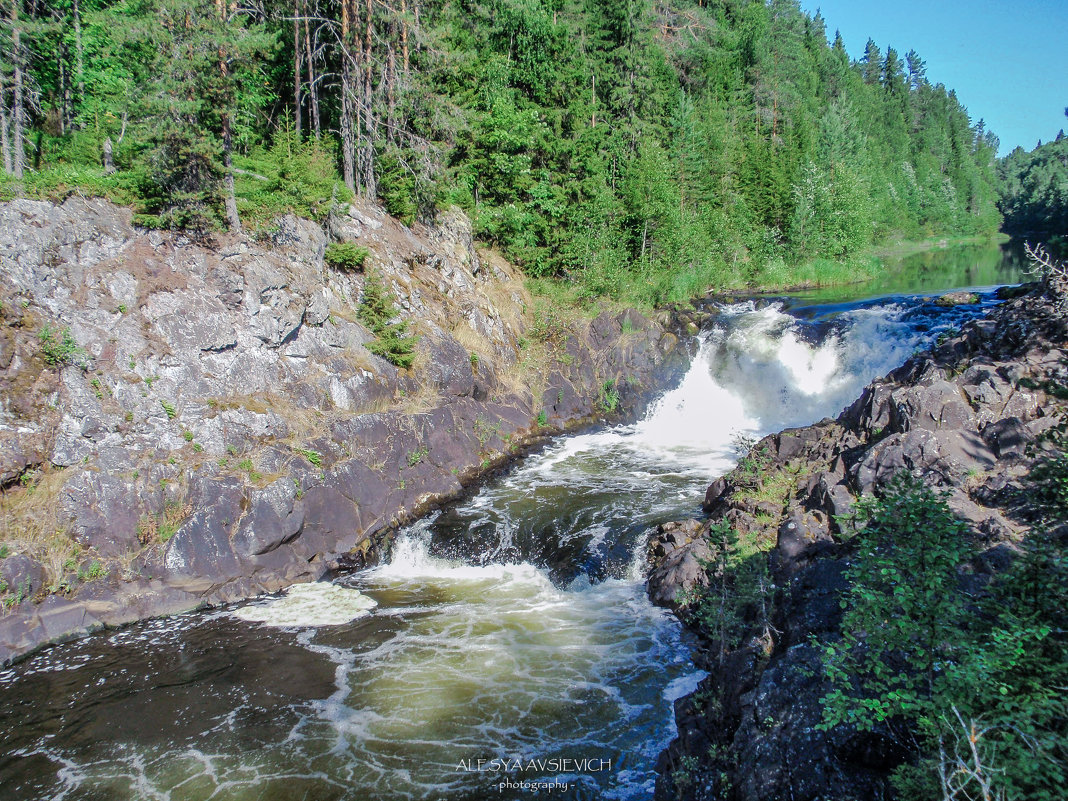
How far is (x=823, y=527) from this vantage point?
820cm

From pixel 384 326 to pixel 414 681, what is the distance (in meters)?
9.22

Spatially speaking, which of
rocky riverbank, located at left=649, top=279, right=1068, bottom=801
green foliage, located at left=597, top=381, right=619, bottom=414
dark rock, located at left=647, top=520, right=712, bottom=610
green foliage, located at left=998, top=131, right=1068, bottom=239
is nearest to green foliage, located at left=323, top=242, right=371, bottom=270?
green foliage, located at left=597, top=381, right=619, bottom=414

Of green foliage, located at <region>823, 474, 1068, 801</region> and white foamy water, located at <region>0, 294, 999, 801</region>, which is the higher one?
green foliage, located at <region>823, 474, 1068, 801</region>

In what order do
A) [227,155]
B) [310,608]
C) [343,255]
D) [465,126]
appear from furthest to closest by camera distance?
[465,126]
[343,255]
[227,155]
[310,608]

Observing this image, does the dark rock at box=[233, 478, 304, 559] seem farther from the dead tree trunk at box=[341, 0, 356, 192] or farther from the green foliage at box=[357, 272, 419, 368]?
the dead tree trunk at box=[341, 0, 356, 192]

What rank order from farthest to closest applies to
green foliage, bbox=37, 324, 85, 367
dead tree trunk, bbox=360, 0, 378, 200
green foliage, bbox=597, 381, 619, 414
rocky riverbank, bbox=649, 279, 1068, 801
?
green foliage, bbox=597, 381, 619, 414 < dead tree trunk, bbox=360, 0, 378, 200 < green foliage, bbox=37, 324, 85, 367 < rocky riverbank, bbox=649, 279, 1068, 801

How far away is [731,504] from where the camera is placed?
1017cm

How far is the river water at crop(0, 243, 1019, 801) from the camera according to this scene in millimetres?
6715

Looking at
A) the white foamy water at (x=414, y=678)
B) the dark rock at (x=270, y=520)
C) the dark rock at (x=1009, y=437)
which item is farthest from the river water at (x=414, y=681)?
the dark rock at (x=1009, y=437)

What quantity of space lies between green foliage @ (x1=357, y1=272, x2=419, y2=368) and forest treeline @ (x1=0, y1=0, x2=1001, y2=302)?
9.22 ft

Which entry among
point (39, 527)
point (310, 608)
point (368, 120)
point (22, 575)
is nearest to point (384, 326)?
point (368, 120)

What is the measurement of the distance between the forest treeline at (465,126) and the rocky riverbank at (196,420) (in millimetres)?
1611

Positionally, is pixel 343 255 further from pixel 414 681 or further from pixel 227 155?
pixel 414 681

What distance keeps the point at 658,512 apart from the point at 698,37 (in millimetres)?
38185
